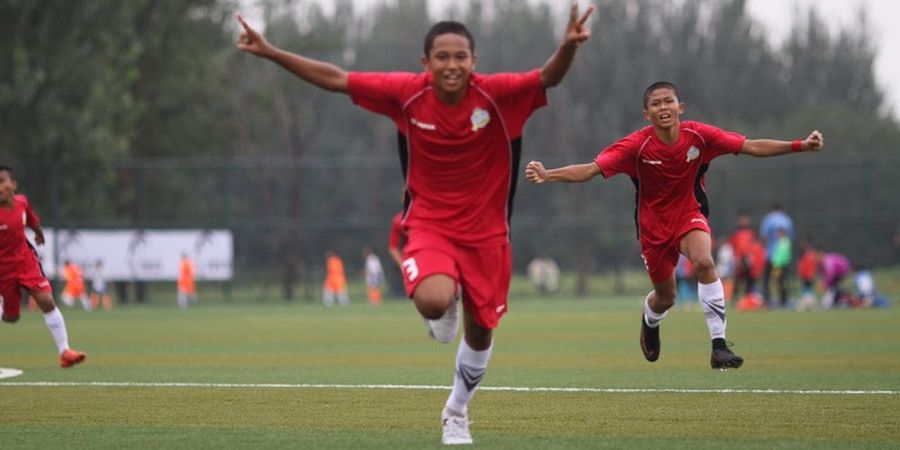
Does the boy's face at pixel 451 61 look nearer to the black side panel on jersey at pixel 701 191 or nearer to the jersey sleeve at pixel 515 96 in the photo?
the jersey sleeve at pixel 515 96

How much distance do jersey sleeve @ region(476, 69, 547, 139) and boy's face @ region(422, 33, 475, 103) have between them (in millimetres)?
182

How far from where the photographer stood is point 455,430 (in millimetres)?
9070

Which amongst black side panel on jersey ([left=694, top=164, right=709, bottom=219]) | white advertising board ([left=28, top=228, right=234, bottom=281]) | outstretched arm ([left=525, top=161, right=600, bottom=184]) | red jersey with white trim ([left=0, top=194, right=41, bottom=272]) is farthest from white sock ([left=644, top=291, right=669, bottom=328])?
white advertising board ([left=28, top=228, right=234, bottom=281])

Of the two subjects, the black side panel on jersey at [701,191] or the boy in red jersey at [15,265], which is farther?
the boy in red jersey at [15,265]

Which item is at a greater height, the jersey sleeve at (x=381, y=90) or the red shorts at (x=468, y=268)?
the jersey sleeve at (x=381, y=90)

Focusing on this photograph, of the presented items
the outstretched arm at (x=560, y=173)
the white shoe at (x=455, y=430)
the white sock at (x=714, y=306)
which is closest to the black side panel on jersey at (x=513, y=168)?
the outstretched arm at (x=560, y=173)

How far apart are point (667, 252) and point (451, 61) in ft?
16.5

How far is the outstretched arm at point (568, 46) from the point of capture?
8.15 m

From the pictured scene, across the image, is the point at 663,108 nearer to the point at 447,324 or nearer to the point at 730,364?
the point at 730,364

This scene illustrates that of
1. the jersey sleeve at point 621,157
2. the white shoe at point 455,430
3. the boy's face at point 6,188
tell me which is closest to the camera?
the white shoe at point 455,430

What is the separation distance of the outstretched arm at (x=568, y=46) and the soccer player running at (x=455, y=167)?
0.11 m

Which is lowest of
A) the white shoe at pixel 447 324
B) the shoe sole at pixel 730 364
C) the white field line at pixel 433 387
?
the white field line at pixel 433 387

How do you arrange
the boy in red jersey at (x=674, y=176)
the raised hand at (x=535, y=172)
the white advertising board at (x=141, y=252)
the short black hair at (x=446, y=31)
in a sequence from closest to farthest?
the short black hair at (x=446, y=31), the raised hand at (x=535, y=172), the boy in red jersey at (x=674, y=176), the white advertising board at (x=141, y=252)

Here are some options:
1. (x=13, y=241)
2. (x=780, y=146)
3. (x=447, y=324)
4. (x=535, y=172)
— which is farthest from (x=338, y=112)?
(x=447, y=324)
